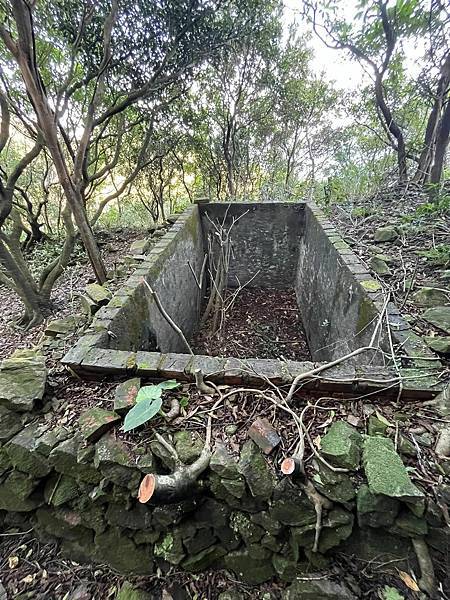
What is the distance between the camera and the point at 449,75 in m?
3.71

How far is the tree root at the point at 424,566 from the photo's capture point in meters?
0.99

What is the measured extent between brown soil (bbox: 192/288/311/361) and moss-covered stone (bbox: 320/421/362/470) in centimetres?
193

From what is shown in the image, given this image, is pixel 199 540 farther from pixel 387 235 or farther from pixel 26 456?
pixel 387 235

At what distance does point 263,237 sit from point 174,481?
412 centimetres

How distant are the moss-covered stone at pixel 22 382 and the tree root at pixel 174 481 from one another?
0.67 m

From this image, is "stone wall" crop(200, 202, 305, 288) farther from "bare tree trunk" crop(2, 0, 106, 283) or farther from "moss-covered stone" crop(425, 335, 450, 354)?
"moss-covered stone" crop(425, 335, 450, 354)

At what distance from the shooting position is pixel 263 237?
4684mm

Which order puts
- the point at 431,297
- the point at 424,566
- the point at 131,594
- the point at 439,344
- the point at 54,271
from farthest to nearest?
1. the point at 54,271
2. the point at 431,297
3. the point at 439,344
4. the point at 131,594
5. the point at 424,566

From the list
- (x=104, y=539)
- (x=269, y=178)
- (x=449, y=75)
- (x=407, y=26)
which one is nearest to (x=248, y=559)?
(x=104, y=539)

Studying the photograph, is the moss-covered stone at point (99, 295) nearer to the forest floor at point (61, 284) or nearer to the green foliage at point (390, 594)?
the forest floor at point (61, 284)

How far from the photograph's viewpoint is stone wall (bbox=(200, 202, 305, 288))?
452 centimetres

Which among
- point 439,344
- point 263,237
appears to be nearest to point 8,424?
point 439,344

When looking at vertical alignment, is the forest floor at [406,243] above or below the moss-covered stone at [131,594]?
above

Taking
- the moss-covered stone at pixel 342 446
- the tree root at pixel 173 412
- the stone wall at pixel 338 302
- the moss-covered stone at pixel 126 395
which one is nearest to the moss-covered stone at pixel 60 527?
the moss-covered stone at pixel 126 395
